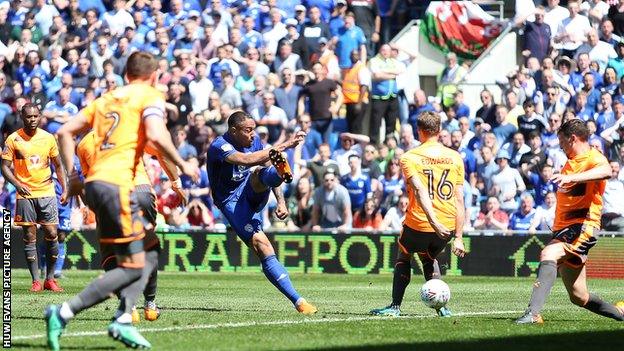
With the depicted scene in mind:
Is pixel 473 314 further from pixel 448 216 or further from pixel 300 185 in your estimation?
pixel 300 185

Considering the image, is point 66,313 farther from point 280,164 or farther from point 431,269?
point 431,269

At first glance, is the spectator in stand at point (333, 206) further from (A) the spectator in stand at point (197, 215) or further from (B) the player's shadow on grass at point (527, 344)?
(B) the player's shadow on grass at point (527, 344)

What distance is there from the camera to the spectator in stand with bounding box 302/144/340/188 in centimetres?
2716

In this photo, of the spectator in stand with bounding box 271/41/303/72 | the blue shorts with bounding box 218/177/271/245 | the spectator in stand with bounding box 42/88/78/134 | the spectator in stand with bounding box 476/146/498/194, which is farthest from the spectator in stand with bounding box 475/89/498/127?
the blue shorts with bounding box 218/177/271/245

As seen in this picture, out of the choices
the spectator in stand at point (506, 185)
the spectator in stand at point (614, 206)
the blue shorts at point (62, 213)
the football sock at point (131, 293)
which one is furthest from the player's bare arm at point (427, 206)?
the spectator in stand at point (506, 185)

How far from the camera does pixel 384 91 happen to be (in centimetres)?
2872

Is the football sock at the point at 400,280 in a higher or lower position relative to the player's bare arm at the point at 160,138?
lower

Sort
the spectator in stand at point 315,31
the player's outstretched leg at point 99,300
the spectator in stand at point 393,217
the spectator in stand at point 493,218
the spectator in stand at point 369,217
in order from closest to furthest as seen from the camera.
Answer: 1. the player's outstretched leg at point 99,300
2. the spectator in stand at point 493,218
3. the spectator in stand at point 393,217
4. the spectator in stand at point 369,217
5. the spectator in stand at point 315,31

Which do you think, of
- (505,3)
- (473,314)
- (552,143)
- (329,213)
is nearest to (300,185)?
(329,213)

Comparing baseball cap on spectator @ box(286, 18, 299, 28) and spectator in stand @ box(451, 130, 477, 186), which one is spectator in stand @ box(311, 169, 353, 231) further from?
baseball cap on spectator @ box(286, 18, 299, 28)

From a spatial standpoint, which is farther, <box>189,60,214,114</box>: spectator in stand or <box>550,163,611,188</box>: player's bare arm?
<box>189,60,214,114</box>: spectator in stand

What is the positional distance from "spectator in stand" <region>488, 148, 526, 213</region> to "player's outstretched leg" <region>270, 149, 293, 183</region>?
11855mm

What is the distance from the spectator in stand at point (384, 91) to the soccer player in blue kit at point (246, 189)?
12882mm

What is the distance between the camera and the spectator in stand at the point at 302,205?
27.1 metres
